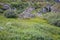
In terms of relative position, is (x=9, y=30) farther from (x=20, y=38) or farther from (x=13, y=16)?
(x=13, y=16)

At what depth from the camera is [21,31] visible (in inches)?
447

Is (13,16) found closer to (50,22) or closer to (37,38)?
(50,22)

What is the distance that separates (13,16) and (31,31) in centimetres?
608

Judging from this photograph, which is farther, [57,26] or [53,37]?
[57,26]

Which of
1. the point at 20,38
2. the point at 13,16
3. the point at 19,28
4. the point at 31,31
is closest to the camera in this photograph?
the point at 20,38

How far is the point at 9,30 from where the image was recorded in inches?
448

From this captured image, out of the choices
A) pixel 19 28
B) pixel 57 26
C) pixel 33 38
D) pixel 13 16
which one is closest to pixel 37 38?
pixel 33 38

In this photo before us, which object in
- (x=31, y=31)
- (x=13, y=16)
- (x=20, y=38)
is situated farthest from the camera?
(x=13, y=16)

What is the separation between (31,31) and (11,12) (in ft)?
20.8

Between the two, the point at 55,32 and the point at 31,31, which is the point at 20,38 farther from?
the point at 55,32

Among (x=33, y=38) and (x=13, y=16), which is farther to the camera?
(x=13, y=16)

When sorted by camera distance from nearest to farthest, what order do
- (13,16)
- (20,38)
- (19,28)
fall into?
(20,38), (19,28), (13,16)

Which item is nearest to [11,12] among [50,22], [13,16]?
[13,16]

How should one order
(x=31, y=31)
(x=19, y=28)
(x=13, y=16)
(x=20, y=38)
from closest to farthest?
(x=20, y=38)
(x=31, y=31)
(x=19, y=28)
(x=13, y=16)
